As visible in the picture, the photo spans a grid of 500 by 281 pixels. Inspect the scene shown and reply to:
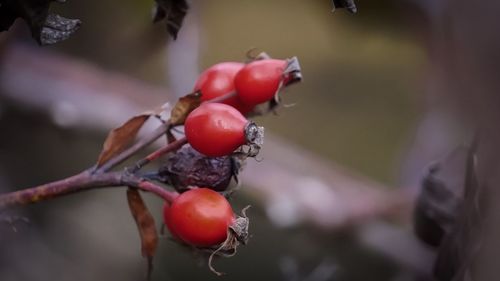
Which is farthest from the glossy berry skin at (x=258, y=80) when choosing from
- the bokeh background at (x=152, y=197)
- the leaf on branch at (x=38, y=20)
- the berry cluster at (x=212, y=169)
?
the bokeh background at (x=152, y=197)

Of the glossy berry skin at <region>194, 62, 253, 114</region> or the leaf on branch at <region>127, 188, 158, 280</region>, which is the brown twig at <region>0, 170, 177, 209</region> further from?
the glossy berry skin at <region>194, 62, 253, 114</region>

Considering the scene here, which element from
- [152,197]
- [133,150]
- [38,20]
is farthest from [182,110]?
[152,197]

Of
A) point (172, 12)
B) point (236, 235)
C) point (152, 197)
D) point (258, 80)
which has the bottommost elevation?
point (152, 197)

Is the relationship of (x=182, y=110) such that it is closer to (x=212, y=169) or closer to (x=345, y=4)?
(x=212, y=169)

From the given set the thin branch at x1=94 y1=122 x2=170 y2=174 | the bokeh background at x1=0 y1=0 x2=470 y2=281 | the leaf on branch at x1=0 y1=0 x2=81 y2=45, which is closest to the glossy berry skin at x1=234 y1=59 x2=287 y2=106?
the thin branch at x1=94 y1=122 x2=170 y2=174

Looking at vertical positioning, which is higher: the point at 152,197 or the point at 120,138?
the point at 120,138

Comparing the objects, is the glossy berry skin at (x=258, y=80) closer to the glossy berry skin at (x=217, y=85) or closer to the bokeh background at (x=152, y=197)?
the glossy berry skin at (x=217, y=85)

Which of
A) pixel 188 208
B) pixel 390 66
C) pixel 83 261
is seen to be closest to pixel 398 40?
pixel 390 66
